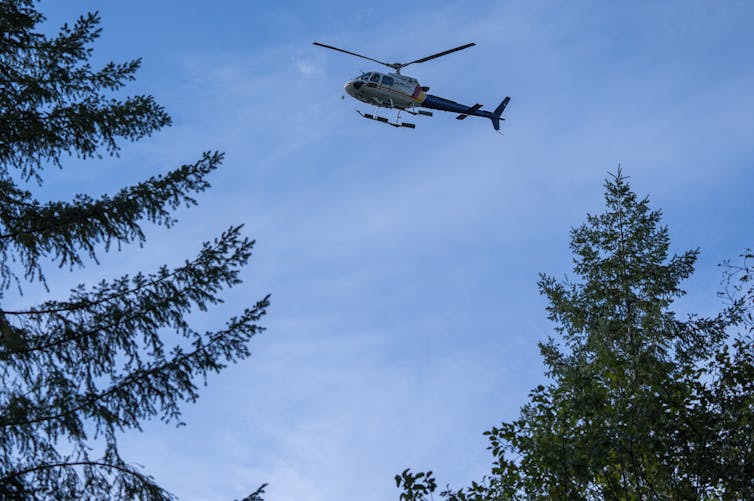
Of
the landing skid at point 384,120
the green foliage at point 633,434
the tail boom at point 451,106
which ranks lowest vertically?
the green foliage at point 633,434

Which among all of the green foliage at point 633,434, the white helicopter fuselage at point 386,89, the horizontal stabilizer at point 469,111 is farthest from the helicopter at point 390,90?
the green foliage at point 633,434

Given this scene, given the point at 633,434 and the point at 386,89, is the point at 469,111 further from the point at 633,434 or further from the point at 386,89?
the point at 633,434

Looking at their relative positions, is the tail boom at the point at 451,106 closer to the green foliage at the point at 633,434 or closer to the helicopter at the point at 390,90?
the helicopter at the point at 390,90

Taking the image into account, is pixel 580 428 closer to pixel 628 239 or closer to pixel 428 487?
pixel 428 487

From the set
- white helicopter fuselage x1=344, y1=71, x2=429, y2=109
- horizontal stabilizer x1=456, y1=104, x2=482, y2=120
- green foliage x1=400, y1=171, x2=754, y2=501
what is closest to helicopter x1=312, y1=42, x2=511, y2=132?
white helicopter fuselage x1=344, y1=71, x2=429, y2=109

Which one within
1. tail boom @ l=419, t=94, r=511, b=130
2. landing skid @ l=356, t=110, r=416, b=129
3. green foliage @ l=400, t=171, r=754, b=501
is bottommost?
green foliage @ l=400, t=171, r=754, b=501

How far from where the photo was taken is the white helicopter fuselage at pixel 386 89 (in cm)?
3619

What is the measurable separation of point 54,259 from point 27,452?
2.63 m

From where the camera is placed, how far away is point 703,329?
19703mm

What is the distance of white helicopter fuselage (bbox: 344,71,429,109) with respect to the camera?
36188 mm

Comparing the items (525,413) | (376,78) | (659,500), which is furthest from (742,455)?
(376,78)

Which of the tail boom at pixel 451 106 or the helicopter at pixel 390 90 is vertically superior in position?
the tail boom at pixel 451 106

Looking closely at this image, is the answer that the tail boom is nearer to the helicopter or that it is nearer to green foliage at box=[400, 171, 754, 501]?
the helicopter

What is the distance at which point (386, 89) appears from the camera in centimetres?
3622
